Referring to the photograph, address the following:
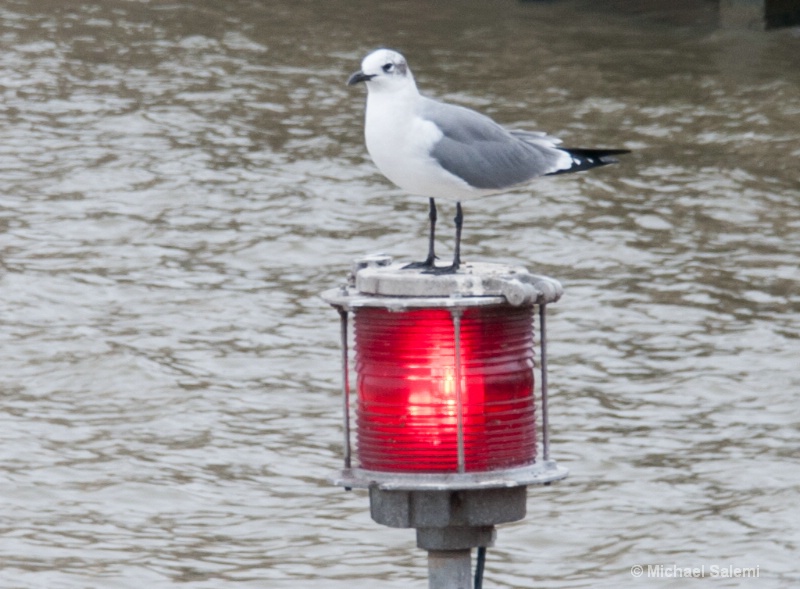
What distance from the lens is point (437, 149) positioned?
387 cm

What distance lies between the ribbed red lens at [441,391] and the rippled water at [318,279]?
101 inches

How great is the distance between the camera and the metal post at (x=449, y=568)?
3.51m

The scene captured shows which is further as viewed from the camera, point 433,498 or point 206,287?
point 206,287

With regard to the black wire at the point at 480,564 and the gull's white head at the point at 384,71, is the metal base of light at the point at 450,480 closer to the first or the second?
the black wire at the point at 480,564

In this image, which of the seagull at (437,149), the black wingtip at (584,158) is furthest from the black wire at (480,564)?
the black wingtip at (584,158)

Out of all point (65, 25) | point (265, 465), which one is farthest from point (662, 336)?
point (65, 25)

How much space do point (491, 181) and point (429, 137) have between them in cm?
32

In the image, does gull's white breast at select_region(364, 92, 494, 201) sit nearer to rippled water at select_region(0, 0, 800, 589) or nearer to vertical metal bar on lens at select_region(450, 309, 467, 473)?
vertical metal bar on lens at select_region(450, 309, 467, 473)

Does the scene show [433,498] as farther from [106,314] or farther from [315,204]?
[315,204]

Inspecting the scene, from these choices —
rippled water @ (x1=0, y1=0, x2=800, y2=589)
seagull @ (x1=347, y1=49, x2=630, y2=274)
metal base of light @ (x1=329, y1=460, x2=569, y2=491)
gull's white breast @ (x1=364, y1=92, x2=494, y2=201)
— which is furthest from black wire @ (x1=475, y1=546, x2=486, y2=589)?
rippled water @ (x1=0, y1=0, x2=800, y2=589)

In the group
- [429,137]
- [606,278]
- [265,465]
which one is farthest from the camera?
[606,278]

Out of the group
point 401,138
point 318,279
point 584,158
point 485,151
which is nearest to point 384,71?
point 401,138

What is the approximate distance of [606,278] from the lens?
30.9 feet

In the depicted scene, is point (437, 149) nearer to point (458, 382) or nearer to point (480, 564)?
point (458, 382)
